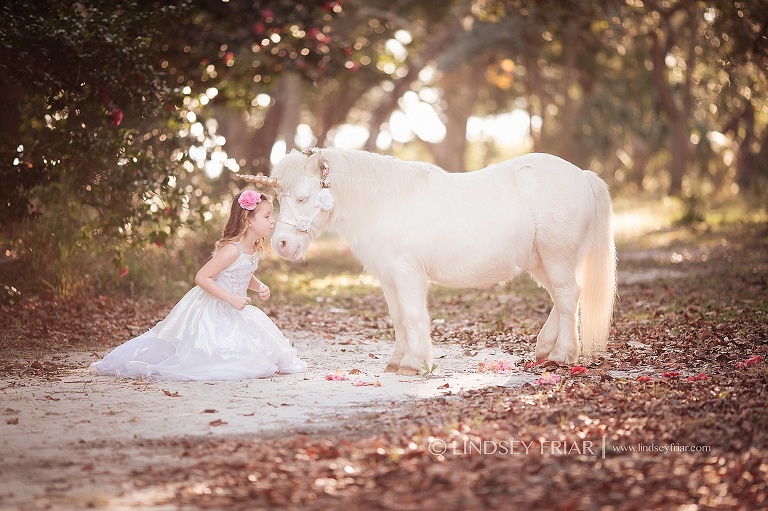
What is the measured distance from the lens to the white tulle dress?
714 centimetres

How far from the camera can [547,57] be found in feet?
106

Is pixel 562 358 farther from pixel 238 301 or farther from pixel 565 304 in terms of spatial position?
pixel 238 301

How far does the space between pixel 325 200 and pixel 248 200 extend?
91 centimetres

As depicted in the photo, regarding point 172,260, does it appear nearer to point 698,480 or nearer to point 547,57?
point 698,480


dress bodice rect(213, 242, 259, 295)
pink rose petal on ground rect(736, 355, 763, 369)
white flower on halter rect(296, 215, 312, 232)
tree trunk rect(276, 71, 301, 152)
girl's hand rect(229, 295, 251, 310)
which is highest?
tree trunk rect(276, 71, 301, 152)

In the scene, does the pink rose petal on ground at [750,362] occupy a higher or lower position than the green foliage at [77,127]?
lower

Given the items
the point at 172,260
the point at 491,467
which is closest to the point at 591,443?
the point at 491,467

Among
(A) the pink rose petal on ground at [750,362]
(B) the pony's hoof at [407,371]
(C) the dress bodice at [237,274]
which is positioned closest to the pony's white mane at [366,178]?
(C) the dress bodice at [237,274]

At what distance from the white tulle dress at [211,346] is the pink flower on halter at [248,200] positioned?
36 centimetres

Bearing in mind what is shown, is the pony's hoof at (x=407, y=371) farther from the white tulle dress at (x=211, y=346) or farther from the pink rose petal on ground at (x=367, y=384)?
the white tulle dress at (x=211, y=346)

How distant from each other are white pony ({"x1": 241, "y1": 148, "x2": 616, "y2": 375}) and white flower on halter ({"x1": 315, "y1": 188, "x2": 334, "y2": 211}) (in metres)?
0.01

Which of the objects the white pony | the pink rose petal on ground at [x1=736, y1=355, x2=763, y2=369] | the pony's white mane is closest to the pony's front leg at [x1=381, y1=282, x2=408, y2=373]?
the white pony

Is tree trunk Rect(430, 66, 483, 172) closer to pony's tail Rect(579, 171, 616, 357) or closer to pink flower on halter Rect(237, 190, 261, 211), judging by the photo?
pony's tail Rect(579, 171, 616, 357)

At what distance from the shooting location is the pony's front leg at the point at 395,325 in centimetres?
721
